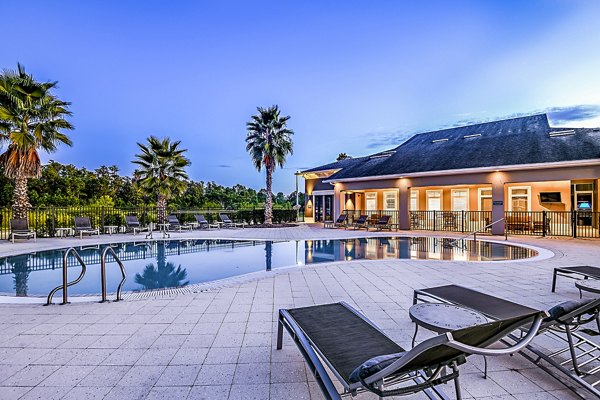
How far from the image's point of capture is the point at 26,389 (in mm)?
2604

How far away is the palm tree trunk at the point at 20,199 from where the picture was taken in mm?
13695

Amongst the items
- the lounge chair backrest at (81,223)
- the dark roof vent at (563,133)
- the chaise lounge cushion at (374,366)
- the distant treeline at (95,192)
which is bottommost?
the chaise lounge cushion at (374,366)

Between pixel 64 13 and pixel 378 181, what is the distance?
2044cm

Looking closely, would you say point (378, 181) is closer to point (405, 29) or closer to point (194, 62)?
point (405, 29)

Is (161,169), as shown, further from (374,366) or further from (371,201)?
(374,366)

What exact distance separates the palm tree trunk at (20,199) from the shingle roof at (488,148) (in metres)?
16.5

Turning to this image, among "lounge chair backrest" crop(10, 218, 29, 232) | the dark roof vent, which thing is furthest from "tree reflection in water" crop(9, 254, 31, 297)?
the dark roof vent

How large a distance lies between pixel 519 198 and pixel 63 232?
24.9 m

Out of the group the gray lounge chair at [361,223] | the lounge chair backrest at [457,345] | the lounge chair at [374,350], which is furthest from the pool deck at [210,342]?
the gray lounge chair at [361,223]

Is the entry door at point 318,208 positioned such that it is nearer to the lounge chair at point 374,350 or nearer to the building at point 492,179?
the building at point 492,179

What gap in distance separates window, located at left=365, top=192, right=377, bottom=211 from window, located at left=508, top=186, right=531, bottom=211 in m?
8.40

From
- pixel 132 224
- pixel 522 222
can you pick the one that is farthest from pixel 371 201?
pixel 132 224

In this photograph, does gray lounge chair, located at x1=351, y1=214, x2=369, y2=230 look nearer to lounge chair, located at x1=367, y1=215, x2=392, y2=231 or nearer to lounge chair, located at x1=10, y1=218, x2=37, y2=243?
lounge chair, located at x1=367, y1=215, x2=392, y2=231

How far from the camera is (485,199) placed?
747 inches
